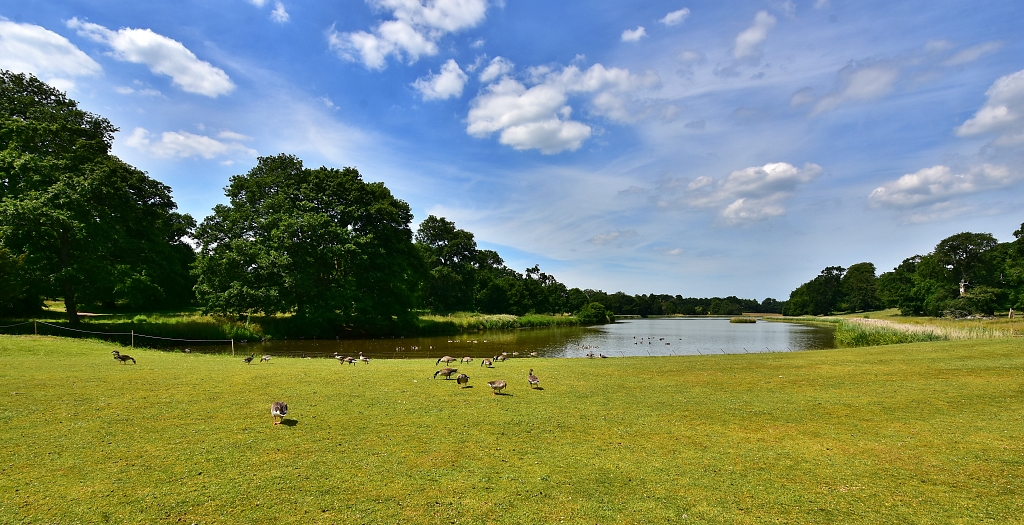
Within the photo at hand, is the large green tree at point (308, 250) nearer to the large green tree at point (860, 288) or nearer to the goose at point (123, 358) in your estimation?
the goose at point (123, 358)

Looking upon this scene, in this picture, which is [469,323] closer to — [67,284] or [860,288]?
[67,284]

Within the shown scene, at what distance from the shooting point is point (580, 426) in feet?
30.5

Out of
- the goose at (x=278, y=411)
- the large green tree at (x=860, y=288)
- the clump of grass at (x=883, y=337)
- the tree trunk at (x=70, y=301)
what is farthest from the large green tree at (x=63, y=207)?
the large green tree at (x=860, y=288)

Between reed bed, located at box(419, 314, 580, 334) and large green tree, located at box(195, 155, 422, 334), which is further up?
large green tree, located at box(195, 155, 422, 334)

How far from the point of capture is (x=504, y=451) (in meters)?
7.63

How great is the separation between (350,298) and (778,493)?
39707 mm

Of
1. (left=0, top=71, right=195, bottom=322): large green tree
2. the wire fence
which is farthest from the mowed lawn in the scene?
(left=0, top=71, right=195, bottom=322): large green tree

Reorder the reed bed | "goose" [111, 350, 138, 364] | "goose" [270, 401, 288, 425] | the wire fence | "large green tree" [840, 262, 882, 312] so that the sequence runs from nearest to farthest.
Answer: "goose" [270, 401, 288, 425]
"goose" [111, 350, 138, 364]
the wire fence
the reed bed
"large green tree" [840, 262, 882, 312]

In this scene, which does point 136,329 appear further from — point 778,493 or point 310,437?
point 778,493

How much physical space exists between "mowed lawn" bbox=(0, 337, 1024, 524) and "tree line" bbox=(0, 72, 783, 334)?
2083 cm

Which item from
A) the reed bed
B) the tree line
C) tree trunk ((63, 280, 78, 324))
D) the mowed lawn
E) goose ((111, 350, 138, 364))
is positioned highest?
the tree line

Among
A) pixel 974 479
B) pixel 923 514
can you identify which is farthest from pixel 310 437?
pixel 974 479

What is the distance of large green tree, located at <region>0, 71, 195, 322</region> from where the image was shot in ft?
91.4

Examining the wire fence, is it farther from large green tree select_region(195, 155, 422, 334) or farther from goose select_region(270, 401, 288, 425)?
goose select_region(270, 401, 288, 425)
